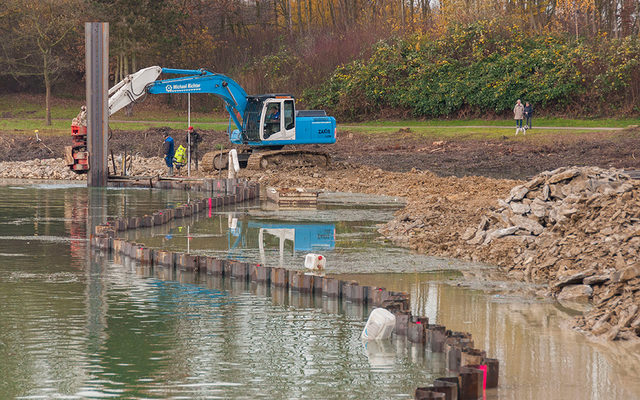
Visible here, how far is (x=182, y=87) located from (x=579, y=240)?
1888cm

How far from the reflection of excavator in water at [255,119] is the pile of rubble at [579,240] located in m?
15.5

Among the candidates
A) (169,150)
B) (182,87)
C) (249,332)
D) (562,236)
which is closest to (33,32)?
(169,150)

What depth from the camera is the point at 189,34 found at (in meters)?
64.6

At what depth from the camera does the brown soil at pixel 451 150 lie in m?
33.1

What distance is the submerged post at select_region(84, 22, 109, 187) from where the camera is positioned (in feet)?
91.5

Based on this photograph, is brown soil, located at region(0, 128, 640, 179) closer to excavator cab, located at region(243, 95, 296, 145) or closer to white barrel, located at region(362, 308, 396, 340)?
excavator cab, located at region(243, 95, 296, 145)

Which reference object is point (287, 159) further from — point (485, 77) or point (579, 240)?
point (579, 240)

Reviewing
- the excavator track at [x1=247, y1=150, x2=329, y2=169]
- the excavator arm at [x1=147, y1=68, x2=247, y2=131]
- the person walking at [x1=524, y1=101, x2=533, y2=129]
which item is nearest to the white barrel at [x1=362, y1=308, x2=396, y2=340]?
the excavator arm at [x1=147, y1=68, x2=247, y2=131]

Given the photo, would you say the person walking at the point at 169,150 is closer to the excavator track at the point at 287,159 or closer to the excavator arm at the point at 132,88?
the excavator arm at the point at 132,88

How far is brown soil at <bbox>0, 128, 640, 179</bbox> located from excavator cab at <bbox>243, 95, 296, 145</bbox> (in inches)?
160

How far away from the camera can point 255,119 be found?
31.5 m

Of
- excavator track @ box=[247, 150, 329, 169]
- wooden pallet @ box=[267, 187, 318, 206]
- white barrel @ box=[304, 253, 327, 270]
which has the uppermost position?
excavator track @ box=[247, 150, 329, 169]

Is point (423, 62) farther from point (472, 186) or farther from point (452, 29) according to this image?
point (472, 186)

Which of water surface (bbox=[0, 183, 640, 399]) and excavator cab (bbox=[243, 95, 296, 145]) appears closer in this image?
water surface (bbox=[0, 183, 640, 399])
